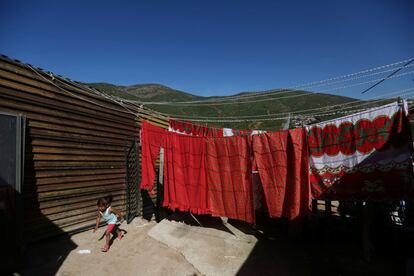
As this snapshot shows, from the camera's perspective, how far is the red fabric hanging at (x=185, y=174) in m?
7.18

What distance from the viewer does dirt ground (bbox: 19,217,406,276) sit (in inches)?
212

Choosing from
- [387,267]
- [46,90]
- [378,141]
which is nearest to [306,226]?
[387,267]

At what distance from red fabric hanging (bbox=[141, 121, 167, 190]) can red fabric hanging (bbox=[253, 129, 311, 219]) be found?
11.3 feet

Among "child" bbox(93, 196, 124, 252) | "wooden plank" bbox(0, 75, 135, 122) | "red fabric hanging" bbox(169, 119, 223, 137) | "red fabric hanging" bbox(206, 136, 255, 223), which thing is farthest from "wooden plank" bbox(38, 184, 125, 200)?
"red fabric hanging" bbox(206, 136, 255, 223)

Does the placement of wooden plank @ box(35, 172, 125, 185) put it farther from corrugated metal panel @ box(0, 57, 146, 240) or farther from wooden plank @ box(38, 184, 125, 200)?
wooden plank @ box(38, 184, 125, 200)

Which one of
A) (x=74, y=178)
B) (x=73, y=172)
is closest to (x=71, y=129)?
(x=73, y=172)

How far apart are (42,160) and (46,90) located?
1746mm

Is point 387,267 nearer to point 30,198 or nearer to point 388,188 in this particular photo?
point 388,188

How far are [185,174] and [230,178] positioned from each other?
1526mm

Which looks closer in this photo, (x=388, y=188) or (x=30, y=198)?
(x=388, y=188)

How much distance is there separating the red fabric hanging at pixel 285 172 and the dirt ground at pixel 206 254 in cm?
106

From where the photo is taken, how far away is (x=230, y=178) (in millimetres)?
6637

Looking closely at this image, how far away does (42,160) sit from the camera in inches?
253

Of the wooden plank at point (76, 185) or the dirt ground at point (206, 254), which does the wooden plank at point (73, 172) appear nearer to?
the wooden plank at point (76, 185)
